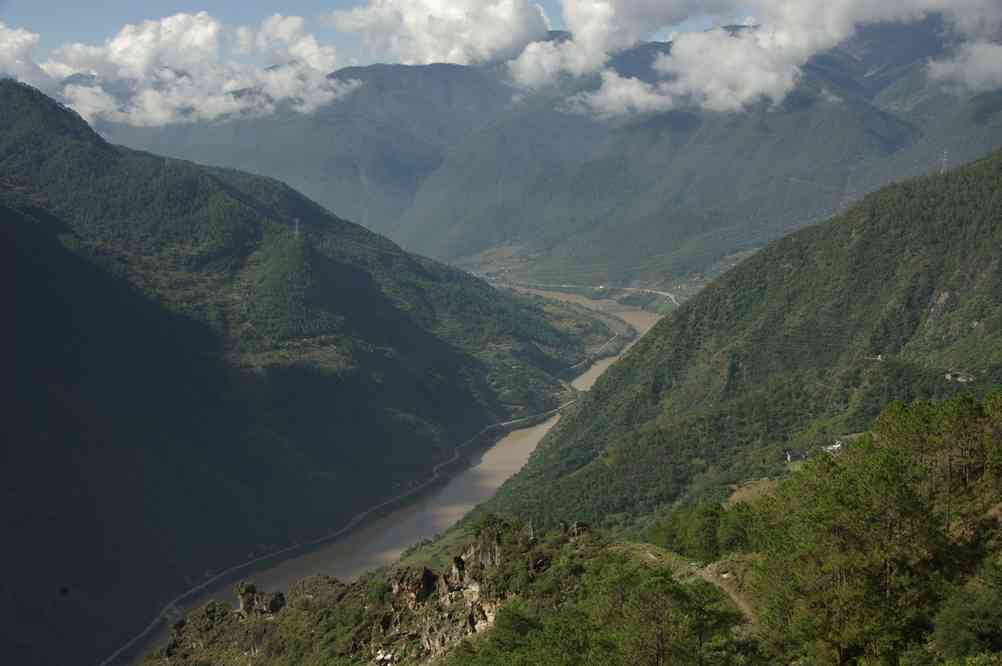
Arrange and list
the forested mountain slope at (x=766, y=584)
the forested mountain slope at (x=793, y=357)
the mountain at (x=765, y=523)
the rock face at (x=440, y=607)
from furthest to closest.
A: the forested mountain slope at (x=793, y=357) → the rock face at (x=440, y=607) → the mountain at (x=765, y=523) → the forested mountain slope at (x=766, y=584)

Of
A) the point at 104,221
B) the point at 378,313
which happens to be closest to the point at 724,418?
the point at 378,313

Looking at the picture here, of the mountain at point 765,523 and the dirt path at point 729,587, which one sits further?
the dirt path at point 729,587

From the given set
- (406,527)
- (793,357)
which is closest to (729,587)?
(406,527)

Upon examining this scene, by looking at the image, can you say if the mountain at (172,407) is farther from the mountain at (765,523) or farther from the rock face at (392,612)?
the rock face at (392,612)

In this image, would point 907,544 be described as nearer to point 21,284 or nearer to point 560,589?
point 560,589

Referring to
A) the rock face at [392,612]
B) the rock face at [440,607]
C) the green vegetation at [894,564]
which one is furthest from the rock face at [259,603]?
the green vegetation at [894,564]

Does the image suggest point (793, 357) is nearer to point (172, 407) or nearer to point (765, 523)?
point (172, 407)
